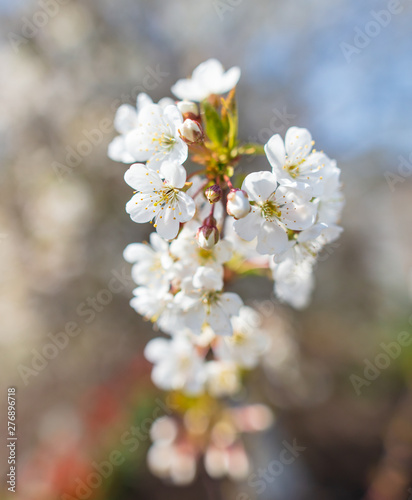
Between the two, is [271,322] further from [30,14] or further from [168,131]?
[30,14]

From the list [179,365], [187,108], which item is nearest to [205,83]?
[187,108]

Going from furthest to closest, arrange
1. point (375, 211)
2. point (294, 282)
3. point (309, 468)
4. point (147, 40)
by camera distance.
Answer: point (375, 211), point (147, 40), point (309, 468), point (294, 282)

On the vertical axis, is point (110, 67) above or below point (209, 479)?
above

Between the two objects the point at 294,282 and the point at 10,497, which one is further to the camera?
the point at 10,497

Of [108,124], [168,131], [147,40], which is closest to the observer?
[168,131]

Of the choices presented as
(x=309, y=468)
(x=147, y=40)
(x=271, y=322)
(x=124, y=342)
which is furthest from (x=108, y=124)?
(x=309, y=468)

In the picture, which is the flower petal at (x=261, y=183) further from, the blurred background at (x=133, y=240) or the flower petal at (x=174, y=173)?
the blurred background at (x=133, y=240)

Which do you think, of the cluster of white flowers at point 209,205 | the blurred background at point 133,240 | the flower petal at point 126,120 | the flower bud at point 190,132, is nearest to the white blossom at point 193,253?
the cluster of white flowers at point 209,205
